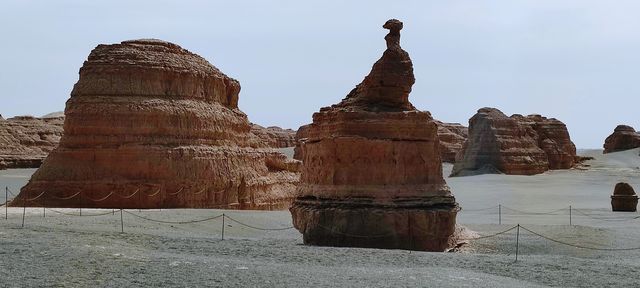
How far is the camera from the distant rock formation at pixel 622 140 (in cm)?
8106

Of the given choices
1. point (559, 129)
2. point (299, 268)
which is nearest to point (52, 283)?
point (299, 268)

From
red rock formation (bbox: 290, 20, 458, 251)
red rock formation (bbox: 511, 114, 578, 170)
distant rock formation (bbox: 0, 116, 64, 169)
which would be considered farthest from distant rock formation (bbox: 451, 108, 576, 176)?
red rock formation (bbox: 290, 20, 458, 251)

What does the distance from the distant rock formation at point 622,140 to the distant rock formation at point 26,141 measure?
191ft

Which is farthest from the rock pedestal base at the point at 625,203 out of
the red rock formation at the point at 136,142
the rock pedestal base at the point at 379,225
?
the rock pedestal base at the point at 379,225

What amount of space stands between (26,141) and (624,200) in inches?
1507

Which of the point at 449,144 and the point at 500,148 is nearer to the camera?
the point at 500,148

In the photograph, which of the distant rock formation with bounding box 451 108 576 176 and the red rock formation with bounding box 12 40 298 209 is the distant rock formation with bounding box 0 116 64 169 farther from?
the distant rock formation with bounding box 451 108 576 176

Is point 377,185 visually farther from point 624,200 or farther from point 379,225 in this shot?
point 624,200

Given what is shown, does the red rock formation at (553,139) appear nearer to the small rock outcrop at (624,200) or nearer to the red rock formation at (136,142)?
the small rock outcrop at (624,200)

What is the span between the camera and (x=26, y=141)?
168 ft

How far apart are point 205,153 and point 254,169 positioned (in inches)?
138

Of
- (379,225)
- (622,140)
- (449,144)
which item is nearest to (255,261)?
(379,225)

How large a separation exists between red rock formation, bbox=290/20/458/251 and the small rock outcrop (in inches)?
670

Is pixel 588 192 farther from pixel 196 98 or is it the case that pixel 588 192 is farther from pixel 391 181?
pixel 391 181
